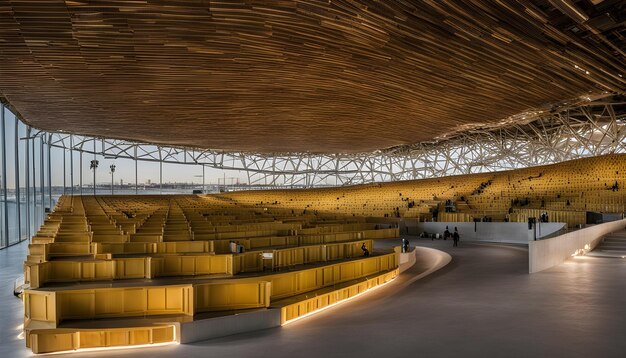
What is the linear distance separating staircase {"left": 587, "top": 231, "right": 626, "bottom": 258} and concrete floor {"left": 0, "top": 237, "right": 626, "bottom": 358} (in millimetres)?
2601

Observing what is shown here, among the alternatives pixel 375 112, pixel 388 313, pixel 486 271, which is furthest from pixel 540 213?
pixel 388 313

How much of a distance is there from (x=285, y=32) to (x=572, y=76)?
470 inches

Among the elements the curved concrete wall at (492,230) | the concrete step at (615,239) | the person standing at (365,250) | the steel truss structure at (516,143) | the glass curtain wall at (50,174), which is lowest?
the curved concrete wall at (492,230)

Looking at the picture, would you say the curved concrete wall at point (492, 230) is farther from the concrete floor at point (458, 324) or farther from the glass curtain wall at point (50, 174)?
the glass curtain wall at point (50, 174)

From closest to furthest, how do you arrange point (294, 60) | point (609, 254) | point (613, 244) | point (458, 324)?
1. point (458, 324)
2. point (294, 60)
3. point (609, 254)
4. point (613, 244)

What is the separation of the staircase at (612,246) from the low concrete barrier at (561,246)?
17cm

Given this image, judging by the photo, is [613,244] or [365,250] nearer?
[365,250]

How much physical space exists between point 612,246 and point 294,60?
36.5 ft

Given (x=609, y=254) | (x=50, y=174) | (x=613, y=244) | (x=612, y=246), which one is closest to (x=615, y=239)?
(x=613, y=244)

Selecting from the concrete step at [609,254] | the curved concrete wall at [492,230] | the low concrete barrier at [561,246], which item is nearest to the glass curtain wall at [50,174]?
the curved concrete wall at [492,230]

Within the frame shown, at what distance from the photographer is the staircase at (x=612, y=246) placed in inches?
556

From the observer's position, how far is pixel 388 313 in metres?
8.52

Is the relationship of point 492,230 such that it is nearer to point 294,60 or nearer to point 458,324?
point 294,60

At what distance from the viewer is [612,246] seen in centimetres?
1503
